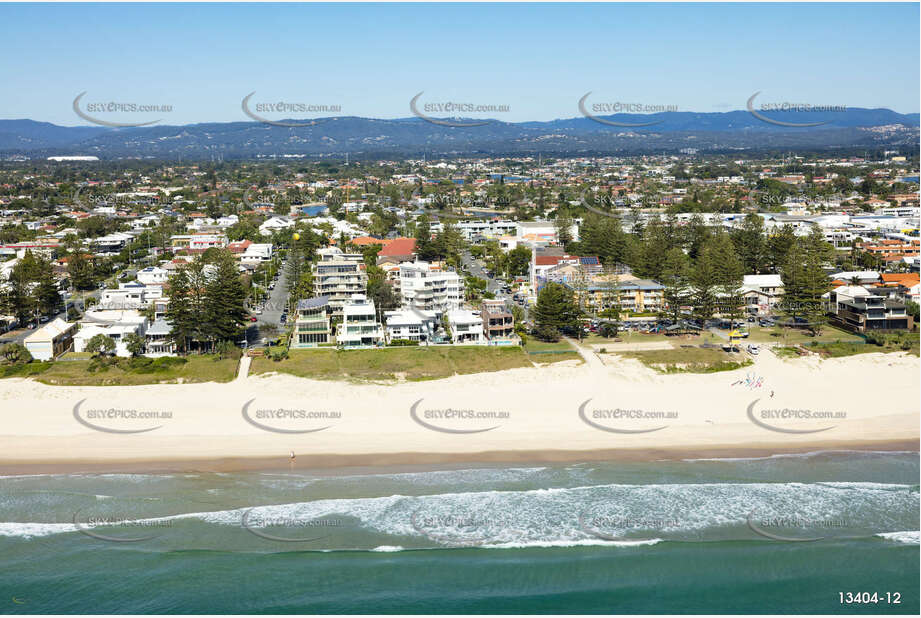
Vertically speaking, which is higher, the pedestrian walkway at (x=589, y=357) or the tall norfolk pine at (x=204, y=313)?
the tall norfolk pine at (x=204, y=313)

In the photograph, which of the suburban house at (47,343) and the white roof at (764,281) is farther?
the white roof at (764,281)

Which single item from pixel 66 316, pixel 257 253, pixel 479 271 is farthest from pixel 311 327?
pixel 257 253

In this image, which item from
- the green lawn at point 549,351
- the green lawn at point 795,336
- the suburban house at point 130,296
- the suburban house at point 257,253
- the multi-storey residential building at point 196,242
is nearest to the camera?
the green lawn at point 549,351

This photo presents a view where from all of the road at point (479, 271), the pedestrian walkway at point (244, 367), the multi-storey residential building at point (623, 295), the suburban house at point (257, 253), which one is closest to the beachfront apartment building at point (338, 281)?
the road at point (479, 271)

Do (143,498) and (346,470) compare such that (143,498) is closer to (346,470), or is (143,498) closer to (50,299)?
(346,470)

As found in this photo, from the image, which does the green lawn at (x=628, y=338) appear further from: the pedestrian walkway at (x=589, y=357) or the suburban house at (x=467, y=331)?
the suburban house at (x=467, y=331)

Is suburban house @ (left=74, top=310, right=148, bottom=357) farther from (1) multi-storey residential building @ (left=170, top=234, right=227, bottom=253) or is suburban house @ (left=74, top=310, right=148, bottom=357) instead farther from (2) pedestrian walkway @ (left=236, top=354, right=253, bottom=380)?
(1) multi-storey residential building @ (left=170, top=234, right=227, bottom=253)
